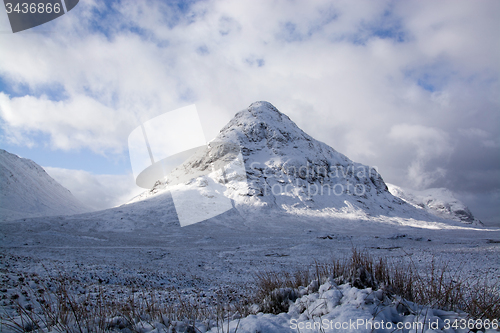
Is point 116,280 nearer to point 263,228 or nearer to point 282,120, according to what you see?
point 263,228

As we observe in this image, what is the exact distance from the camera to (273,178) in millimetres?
49438

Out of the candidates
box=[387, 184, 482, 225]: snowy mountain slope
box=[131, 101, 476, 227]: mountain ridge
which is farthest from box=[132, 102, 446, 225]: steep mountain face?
box=[387, 184, 482, 225]: snowy mountain slope

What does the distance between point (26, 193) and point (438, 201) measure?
21007cm

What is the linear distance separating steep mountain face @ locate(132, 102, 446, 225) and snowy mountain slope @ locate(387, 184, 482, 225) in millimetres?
108679

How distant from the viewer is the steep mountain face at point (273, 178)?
42.1m

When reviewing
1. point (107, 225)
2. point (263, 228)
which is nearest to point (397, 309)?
point (263, 228)

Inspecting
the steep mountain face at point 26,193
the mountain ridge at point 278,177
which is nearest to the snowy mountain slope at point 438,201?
the mountain ridge at point 278,177

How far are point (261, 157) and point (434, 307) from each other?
169 ft

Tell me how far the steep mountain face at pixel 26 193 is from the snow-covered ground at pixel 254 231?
1687 centimetres

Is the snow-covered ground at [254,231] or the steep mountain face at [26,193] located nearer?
the snow-covered ground at [254,231]

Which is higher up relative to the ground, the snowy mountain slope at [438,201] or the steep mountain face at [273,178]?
the steep mountain face at [273,178]

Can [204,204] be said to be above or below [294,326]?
above

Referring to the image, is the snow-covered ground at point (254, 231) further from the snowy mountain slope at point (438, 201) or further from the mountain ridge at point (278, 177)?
the snowy mountain slope at point (438, 201)

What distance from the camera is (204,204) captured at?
38594 mm
